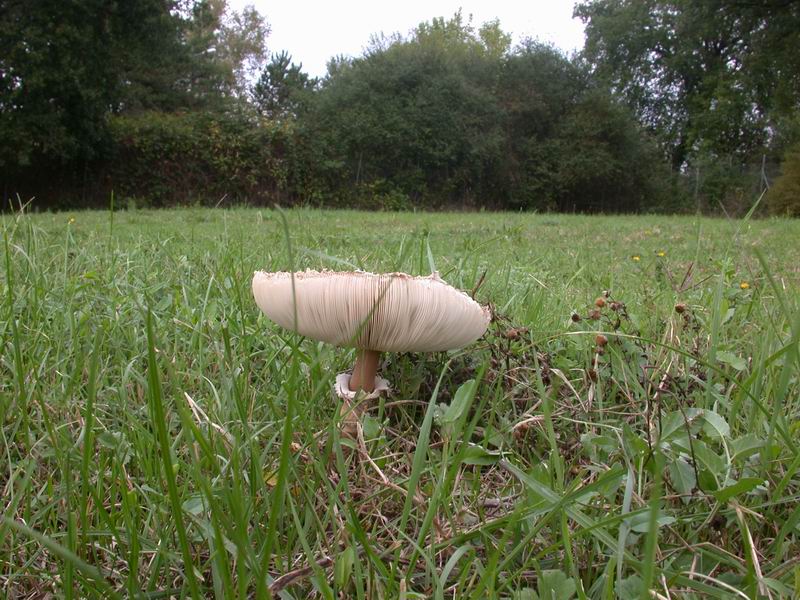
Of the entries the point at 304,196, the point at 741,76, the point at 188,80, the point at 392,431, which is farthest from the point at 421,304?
the point at 188,80

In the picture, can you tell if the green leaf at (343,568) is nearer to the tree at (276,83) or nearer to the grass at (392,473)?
the grass at (392,473)

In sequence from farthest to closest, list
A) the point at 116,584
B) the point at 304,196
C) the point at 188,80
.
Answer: the point at 188,80, the point at 304,196, the point at 116,584

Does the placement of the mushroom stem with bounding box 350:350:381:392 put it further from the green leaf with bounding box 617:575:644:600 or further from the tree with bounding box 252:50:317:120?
the tree with bounding box 252:50:317:120

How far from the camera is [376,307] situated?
0.97 meters

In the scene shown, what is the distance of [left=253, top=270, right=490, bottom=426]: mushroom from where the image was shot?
1.00m

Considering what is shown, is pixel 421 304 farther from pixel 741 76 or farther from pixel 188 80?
pixel 188 80

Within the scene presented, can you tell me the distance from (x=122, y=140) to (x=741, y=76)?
22.0 meters

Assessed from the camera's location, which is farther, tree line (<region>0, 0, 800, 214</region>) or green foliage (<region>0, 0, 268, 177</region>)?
tree line (<region>0, 0, 800, 214</region>)

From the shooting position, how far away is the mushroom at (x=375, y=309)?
1005mm

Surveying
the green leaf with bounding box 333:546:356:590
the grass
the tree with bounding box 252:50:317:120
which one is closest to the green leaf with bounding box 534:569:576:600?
the grass

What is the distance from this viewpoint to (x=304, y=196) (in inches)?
694

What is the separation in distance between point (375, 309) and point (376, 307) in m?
0.03

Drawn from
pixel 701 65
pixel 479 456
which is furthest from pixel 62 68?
pixel 701 65

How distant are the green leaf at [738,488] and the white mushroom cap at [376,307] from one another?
49cm
